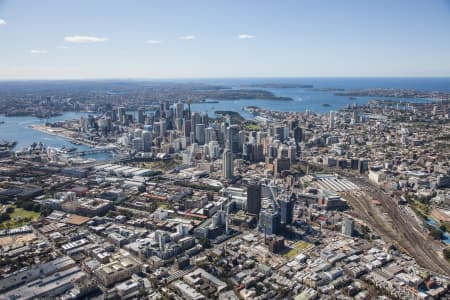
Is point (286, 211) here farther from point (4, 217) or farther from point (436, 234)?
point (4, 217)

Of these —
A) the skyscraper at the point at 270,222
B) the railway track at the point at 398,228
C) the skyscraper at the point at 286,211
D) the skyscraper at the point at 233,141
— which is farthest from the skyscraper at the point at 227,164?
the skyscraper at the point at 270,222

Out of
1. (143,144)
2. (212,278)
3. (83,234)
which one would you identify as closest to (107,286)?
(212,278)

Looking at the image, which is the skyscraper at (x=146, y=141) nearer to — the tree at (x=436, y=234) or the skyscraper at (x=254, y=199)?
the skyscraper at (x=254, y=199)

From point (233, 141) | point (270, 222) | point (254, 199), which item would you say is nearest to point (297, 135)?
point (233, 141)

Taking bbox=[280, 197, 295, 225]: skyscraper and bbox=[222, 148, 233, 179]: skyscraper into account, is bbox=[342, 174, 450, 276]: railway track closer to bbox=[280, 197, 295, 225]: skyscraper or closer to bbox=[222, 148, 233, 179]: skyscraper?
bbox=[280, 197, 295, 225]: skyscraper

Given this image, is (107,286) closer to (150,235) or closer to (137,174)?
(150,235)
